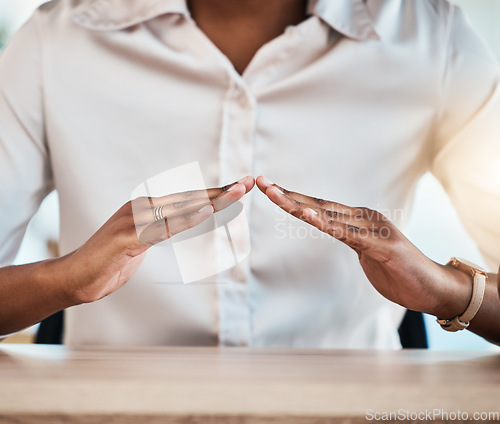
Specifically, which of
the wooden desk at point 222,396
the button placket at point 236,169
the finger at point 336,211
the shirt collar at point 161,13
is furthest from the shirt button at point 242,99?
the wooden desk at point 222,396

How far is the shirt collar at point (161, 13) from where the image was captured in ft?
2.05

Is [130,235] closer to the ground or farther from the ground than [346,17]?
closer to the ground

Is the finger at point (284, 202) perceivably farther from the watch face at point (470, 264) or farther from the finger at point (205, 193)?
the watch face at point (470, 264)

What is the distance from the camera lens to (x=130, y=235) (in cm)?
42

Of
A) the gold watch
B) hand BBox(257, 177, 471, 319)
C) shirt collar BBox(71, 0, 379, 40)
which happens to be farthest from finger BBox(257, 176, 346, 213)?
shirt collar BBox(71, 0, 379, 40)

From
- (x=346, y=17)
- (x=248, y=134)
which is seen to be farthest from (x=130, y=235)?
(x=346, y=17)

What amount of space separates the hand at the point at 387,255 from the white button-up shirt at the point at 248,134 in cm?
16

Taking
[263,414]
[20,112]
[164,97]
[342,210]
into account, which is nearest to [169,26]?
[164,97]

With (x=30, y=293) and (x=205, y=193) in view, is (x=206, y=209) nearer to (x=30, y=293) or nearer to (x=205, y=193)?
(x=205, y=193)

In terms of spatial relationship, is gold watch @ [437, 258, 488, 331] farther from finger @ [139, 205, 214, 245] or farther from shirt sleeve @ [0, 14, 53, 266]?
shirt sleeve @ [0, 14, 53, 266]

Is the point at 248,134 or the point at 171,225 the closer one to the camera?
the point at 171,225

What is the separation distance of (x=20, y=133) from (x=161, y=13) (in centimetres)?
21

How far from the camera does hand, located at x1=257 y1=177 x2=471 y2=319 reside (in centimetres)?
41

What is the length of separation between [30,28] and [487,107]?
1.78 ft
